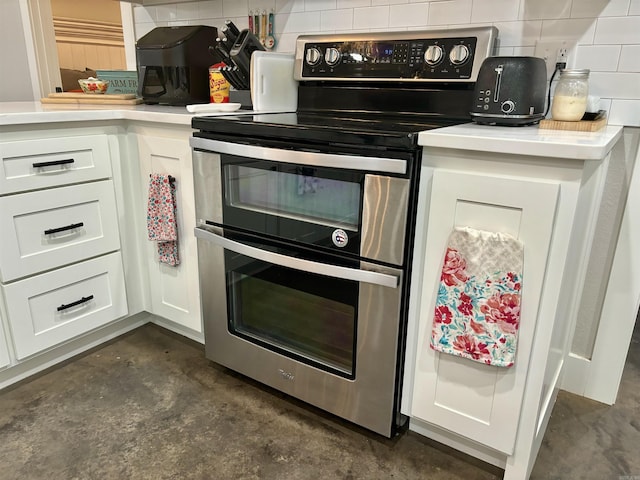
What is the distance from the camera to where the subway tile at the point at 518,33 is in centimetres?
151

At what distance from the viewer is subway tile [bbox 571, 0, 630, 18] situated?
139 centimetres

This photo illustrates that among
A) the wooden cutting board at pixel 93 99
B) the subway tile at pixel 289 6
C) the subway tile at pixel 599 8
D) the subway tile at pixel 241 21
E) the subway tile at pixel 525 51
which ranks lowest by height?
the wooden cutting board at pixel 93 99

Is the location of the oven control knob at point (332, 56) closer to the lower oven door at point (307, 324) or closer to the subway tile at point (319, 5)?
the subway tile at point (319, 5)

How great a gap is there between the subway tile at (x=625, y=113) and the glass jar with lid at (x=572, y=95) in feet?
0.83

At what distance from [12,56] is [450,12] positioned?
2.97 m

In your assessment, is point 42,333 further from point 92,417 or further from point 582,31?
point 582,31

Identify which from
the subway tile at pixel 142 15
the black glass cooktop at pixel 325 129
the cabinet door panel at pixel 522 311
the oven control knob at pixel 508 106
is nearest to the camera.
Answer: the cabinet door panel at pixel 522 311

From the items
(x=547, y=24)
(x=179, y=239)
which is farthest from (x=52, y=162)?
(x=547, y=24)

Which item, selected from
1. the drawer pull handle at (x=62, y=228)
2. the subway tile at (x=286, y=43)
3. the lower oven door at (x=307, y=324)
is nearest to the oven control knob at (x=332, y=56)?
the subway tile at (x=286, y=43)

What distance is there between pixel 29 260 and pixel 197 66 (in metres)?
1.05

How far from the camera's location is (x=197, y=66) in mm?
2078

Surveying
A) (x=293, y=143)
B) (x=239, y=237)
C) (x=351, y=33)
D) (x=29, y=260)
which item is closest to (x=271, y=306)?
(x=239, y=237)

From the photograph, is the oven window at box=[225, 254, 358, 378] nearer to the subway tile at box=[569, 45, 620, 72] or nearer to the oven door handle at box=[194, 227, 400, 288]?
the oven door handle at box=[194, 227, 400, 288]

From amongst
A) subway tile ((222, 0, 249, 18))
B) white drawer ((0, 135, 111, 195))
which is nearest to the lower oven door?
white drawer ((0, 135, 111, 195))
